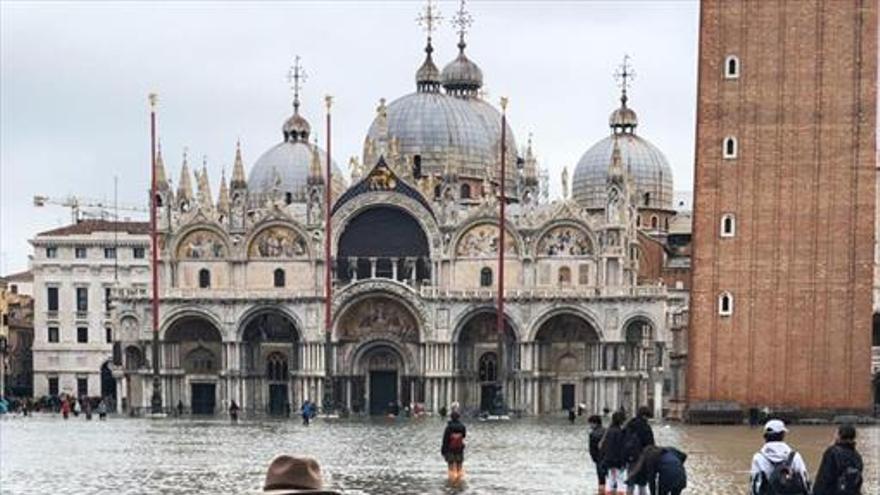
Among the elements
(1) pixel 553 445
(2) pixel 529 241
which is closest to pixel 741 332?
(1) pixel 553 445

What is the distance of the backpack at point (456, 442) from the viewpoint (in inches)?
1059

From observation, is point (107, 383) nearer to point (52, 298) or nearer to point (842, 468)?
point (52, 298)

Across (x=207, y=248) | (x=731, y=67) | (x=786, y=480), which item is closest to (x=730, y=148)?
(x=731, y=67)

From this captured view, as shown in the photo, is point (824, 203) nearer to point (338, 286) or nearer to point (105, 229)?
point (338, 286)

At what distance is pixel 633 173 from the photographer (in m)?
95.1

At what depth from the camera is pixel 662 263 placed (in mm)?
92625

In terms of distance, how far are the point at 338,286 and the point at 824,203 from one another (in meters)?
28.5

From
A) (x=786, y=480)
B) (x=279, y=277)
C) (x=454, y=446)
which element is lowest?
(x=454, y=446)

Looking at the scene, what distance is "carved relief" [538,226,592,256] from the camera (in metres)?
77.6

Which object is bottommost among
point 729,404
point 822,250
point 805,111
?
point 729,404

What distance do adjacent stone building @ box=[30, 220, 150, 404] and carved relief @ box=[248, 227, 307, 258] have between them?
18.9 m

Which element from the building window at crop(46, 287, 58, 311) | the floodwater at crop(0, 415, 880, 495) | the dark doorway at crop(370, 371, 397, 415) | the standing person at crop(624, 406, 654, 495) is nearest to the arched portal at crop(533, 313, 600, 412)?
the dark doorway at crop(370, 371, 397, 415)

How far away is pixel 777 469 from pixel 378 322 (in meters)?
64.4

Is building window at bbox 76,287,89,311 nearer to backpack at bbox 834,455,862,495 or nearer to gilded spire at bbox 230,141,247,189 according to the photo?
gilded spire at bbox 230,141,247,189
